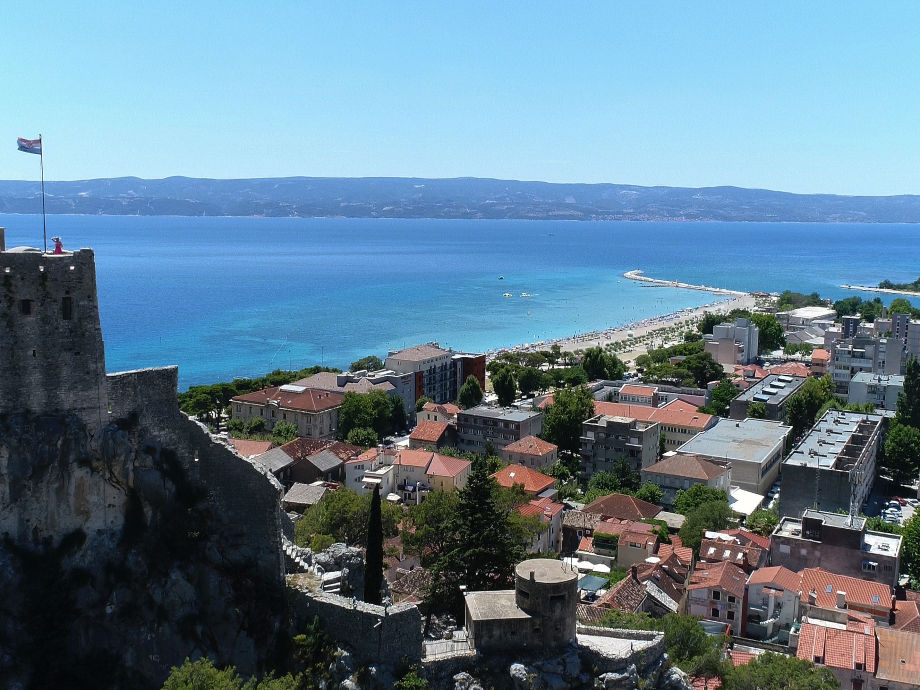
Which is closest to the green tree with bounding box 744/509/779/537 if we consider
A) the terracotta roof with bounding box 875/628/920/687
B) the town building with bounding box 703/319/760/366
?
the terracotta roof with bounding box 875/628/920/687

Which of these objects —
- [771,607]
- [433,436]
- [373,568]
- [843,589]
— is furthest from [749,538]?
[433,436]

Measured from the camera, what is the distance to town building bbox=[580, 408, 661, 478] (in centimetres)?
5456

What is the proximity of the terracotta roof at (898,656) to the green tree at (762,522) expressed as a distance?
12878mm

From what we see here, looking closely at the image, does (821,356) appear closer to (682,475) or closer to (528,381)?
(528,381)

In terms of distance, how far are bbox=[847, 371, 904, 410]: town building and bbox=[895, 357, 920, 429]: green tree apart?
247 inches

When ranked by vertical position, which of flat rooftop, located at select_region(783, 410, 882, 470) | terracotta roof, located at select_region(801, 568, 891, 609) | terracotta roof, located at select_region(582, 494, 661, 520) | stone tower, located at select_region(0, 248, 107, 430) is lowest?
terracotta roof, located at select_region(582, 494, 661, 520)

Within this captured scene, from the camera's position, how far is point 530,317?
150750mm

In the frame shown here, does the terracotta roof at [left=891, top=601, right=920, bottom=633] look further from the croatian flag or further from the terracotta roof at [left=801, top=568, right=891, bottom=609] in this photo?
Answer: the croatian flag

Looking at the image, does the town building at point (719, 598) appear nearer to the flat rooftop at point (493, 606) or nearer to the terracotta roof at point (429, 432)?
the flat rooftop at point (493, 606)

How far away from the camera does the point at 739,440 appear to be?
193 feet

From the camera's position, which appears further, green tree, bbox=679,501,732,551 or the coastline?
the coastline

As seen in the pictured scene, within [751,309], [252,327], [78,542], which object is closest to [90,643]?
[78,542]

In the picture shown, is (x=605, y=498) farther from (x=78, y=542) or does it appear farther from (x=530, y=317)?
(x=530, y=317)

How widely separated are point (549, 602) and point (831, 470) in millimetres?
29817
